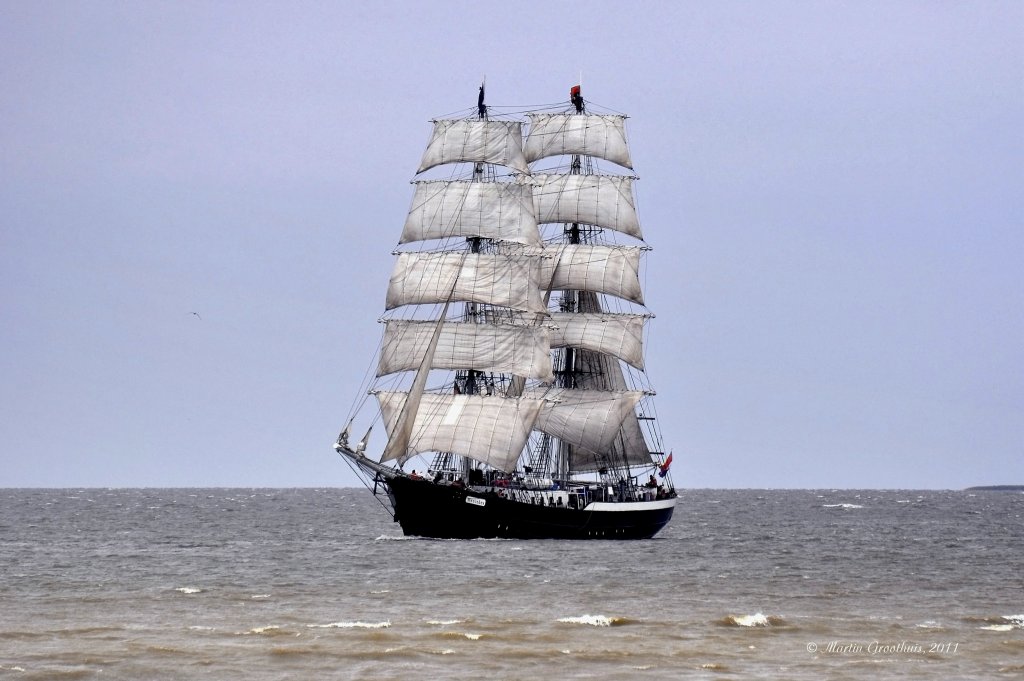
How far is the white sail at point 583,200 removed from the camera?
4166 inches

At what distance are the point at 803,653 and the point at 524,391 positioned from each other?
2282 inches

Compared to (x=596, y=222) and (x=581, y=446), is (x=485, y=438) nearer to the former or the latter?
(x=581, y=446)

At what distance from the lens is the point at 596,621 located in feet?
143

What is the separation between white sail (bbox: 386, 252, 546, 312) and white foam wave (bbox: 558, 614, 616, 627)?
4974 cm

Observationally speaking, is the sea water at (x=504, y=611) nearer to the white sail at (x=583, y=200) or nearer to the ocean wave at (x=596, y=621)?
the ocean wave at (x=596, y=621)

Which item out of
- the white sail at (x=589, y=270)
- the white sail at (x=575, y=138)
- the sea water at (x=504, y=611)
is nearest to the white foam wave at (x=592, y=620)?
the sea water at (x=504, y=611)

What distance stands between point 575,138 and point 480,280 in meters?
19.4

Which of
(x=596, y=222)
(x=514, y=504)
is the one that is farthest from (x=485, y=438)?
(x=596, y=222)

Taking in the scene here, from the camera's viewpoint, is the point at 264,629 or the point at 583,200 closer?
the point at 264,629

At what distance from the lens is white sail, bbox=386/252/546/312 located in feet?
307

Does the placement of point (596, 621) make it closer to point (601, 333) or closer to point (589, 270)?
point (601, 333)

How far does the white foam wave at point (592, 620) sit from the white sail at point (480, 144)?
55.5 m

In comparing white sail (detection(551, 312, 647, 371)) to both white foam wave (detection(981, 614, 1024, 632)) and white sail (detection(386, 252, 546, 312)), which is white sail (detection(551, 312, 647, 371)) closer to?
white sail (detection(386, 252, 546, 312))

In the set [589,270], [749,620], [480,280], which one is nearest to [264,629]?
[749,620]
